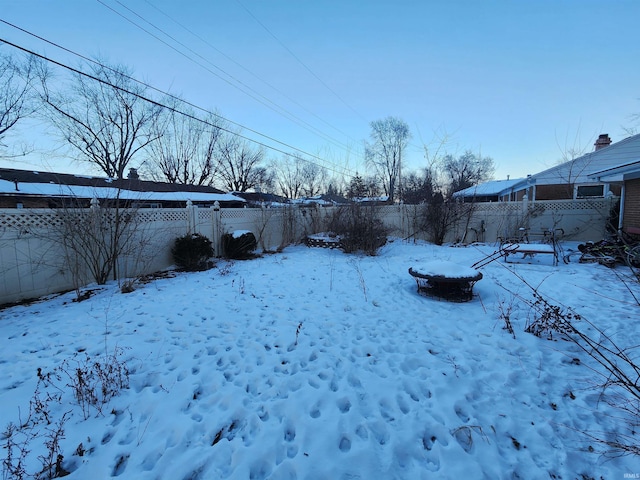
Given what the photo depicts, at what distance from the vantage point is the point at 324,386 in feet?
7.27

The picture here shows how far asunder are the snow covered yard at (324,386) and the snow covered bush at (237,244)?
3592 millimetres

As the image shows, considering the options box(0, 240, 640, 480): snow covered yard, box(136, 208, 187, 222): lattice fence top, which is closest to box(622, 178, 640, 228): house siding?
box(0, 240, 640, 480): snow covered yard

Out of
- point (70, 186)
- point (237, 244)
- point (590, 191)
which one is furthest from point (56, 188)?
point (590, 191)

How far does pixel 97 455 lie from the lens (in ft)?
5.22

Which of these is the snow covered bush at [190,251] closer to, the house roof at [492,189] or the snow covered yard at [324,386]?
the snow covered yard at [324,386]

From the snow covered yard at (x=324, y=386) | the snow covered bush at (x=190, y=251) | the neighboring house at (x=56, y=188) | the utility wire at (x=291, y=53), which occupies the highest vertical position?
the utility wire at (x=291, y=53)

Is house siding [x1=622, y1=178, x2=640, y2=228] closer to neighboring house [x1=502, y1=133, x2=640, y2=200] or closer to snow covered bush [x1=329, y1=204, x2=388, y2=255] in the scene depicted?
neighboring house [x1=502, y1=133, x2=640, y2=200]

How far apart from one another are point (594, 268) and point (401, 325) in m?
5.33

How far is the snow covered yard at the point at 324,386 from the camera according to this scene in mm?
1566

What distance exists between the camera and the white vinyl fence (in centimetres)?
434

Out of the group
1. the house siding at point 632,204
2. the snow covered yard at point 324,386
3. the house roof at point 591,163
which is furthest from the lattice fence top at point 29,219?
the house roof at point 591,163

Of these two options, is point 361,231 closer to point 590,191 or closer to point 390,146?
point 590,191

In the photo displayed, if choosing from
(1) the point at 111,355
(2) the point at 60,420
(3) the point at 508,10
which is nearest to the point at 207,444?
(2) the point at 60,420

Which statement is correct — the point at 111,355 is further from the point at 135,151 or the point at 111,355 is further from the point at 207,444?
the point at 135,151
